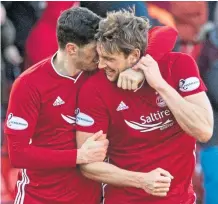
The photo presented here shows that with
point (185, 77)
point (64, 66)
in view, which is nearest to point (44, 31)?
point (64, 66)

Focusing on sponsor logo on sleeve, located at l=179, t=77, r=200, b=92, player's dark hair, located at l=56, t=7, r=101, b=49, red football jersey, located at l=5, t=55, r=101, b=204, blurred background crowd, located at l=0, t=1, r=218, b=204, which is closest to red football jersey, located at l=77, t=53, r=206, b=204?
sponsor logo on sleeve, located at l=179, t=77, r=200, b=92

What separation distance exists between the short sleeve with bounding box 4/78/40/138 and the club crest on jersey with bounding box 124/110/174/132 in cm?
49

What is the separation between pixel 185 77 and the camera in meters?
4.24

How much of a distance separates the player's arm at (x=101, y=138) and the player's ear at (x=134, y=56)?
239mm

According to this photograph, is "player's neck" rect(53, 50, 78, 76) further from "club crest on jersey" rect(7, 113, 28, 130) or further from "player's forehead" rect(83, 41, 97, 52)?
"club crest on jersey" rect(7, 113, 28, 130)

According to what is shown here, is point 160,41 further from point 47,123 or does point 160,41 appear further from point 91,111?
point 47,123

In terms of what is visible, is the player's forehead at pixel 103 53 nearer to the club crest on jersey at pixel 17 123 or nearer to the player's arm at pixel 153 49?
the player's arm at pixel 153 49

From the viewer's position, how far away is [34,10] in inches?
252

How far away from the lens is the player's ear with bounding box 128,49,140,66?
13.7 ft

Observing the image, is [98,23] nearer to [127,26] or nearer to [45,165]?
[127,26]

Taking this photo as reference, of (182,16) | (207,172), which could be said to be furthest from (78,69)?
(182,16)

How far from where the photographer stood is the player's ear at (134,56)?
419 cm

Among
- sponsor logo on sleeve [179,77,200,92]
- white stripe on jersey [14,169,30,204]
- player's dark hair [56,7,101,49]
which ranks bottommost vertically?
white stripe on jersey [14,169,30,204]

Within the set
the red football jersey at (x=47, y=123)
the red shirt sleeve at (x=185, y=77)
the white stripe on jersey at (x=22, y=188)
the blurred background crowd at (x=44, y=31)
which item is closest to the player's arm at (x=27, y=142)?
the red football jersey at (x=47, y=123)
